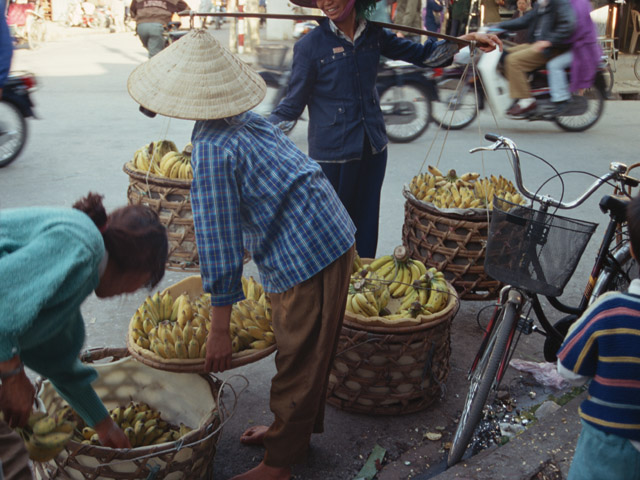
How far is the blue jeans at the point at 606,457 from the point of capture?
69.1 inches

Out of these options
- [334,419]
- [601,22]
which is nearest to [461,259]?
[334,419]

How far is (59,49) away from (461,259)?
17208 mm

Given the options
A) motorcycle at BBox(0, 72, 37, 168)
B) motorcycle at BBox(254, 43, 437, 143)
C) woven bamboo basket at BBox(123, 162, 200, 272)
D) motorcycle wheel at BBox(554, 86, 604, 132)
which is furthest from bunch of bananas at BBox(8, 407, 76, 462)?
motorcycle wheel at BBox(554, 86, 604, 132)

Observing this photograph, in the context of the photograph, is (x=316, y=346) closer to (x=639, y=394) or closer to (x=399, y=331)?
(x=399, y=331)

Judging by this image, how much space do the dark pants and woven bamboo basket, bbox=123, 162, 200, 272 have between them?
33.8 inches

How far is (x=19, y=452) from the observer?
1.62 meters

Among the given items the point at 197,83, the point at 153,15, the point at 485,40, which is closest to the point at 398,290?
the point at 485,40

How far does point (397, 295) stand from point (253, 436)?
1.01 metres

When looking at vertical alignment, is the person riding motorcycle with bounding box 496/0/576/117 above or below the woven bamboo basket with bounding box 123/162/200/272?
above

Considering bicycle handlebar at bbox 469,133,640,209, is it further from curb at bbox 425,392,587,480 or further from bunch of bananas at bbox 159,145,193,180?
bunch of bananas at bbox 159,145,193,180

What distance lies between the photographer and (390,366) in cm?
296

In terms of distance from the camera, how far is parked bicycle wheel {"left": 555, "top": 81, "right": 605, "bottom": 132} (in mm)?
8812

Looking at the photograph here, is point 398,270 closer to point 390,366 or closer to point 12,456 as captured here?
point 390,366

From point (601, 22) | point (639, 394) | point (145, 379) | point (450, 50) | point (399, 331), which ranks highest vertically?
point (601, 22)
